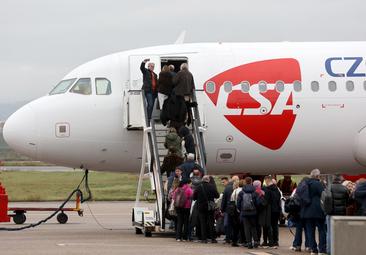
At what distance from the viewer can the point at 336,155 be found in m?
30.5

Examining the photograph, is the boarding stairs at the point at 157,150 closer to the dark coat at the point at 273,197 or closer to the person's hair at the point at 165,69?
the person's hair at the point at 165,69

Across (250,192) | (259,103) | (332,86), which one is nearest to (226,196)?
(250,192)

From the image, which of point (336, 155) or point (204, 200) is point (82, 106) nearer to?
point (204, 200)

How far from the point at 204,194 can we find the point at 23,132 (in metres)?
5.92

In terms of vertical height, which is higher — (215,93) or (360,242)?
(215,93)

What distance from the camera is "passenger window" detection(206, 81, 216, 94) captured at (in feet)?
97.2

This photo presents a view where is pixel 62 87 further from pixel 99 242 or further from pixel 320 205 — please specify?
pixel 320 205

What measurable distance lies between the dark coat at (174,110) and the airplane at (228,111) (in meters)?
0.71

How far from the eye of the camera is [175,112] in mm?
28781

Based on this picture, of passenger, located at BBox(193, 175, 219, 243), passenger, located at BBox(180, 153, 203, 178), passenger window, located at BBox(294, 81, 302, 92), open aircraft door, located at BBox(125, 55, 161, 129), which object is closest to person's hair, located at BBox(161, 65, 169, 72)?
open aircraft door, located at BBox(125, 55, 161, 129)

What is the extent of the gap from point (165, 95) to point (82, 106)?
2232 mm

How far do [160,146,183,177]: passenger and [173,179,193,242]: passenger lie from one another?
1520mm

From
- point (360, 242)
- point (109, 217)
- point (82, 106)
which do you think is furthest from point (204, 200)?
point (109, 217)

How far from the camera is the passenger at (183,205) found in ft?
86.6
